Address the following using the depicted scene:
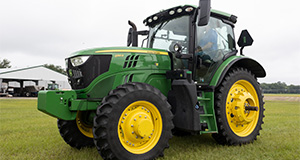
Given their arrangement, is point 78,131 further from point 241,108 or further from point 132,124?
point 241,108

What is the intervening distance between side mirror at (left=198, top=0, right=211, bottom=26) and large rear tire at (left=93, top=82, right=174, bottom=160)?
1.35 metres

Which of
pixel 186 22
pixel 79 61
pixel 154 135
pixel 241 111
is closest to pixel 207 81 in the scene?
pixel 241 111

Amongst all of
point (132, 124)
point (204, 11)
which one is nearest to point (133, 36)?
point (204, 11)

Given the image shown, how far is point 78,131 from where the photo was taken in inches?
173

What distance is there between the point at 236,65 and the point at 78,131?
3476 millimetres

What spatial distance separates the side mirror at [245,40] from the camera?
526cm

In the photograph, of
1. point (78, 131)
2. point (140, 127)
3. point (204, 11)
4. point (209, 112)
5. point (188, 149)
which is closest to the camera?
point (140, 127)

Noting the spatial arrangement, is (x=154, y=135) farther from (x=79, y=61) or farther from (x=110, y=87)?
(x=79, y=61)

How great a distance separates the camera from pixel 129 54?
3902 mm

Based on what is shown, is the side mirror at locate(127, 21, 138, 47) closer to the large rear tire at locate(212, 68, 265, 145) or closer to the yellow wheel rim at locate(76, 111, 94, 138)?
the yellow wheel rim at locate(76, 111, 94, 138)

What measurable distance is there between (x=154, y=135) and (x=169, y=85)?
109 centimetres

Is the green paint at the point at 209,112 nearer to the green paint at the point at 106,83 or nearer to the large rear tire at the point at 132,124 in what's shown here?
the green paint at the point at 106,83

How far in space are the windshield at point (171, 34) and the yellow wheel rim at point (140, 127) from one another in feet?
4.91

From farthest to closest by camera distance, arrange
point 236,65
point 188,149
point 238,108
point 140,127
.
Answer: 1. point 236,65
2. point 238,108
3. point 188,149
4. point 140,127
